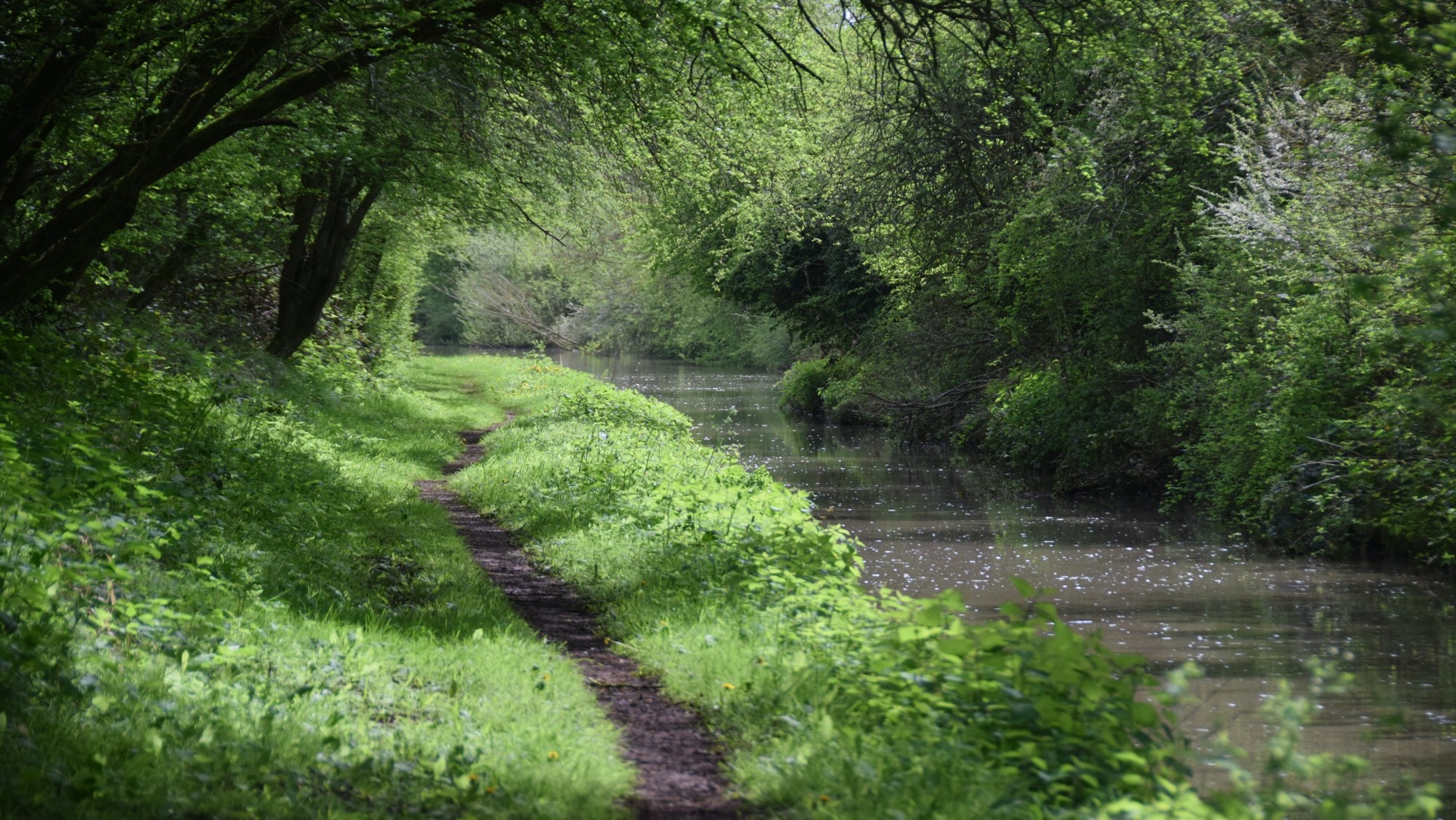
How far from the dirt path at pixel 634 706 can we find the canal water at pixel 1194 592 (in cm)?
230

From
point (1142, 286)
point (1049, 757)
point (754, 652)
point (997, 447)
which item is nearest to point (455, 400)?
point (997, 447)

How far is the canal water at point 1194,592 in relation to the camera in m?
8.77

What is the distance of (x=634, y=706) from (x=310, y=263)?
1727cm

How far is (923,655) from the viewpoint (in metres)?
5.95

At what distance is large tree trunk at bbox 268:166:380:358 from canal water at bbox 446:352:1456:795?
871cm

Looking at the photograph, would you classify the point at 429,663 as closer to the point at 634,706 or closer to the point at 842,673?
the point at 634,706

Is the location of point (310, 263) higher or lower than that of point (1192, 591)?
higher

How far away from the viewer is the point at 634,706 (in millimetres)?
6605

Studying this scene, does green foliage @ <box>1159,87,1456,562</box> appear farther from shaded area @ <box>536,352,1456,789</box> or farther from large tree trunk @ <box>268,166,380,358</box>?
large tree trunk @ <box>268,166,380,358</box>

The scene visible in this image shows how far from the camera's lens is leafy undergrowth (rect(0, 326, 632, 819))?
454cm

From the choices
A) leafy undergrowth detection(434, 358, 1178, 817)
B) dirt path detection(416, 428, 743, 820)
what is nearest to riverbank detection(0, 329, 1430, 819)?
leafy undergrowth detection(434, 358, 1178, 817)

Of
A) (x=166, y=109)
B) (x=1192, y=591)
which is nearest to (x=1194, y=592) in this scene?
(x=1192, y=591)

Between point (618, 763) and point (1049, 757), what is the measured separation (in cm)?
189

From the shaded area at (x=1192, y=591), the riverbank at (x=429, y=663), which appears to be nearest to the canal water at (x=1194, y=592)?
the shaded area at (x=1192, y=591)
